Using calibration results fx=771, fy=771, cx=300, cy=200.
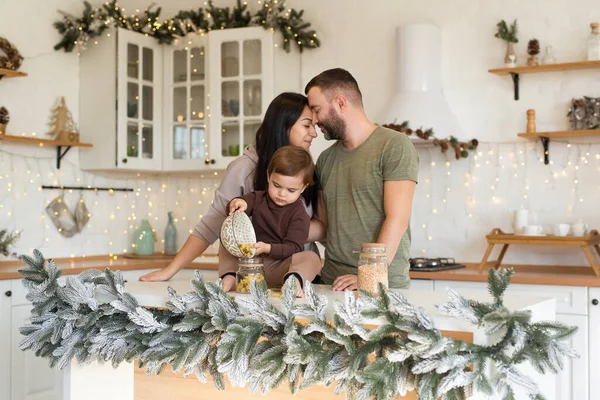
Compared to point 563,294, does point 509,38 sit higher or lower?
higher

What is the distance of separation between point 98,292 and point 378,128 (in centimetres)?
104

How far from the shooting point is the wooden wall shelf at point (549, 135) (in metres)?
3.85

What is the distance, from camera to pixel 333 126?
2.42 m

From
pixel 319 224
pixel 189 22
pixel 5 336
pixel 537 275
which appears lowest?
pixel 5 336

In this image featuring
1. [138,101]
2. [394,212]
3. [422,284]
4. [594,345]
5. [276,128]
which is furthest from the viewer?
[138,101]

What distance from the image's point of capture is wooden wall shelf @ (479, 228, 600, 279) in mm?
3695

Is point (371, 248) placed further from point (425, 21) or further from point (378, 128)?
point (425, 21)

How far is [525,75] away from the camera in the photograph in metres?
4.16

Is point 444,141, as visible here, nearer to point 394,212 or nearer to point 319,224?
point 319,224

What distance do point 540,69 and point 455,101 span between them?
19.5 inches

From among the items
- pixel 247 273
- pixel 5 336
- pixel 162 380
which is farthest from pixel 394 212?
pixel 5 336

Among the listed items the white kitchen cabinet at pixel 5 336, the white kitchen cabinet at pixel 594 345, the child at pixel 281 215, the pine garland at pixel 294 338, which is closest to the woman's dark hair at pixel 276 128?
the child at pixel 281 215

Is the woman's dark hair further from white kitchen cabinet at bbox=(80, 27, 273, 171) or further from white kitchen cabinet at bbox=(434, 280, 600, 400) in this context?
white kitchen cabinet at bbox=(80, 27, 273, 171)

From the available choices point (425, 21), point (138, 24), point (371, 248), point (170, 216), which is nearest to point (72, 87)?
point (138, 24)
